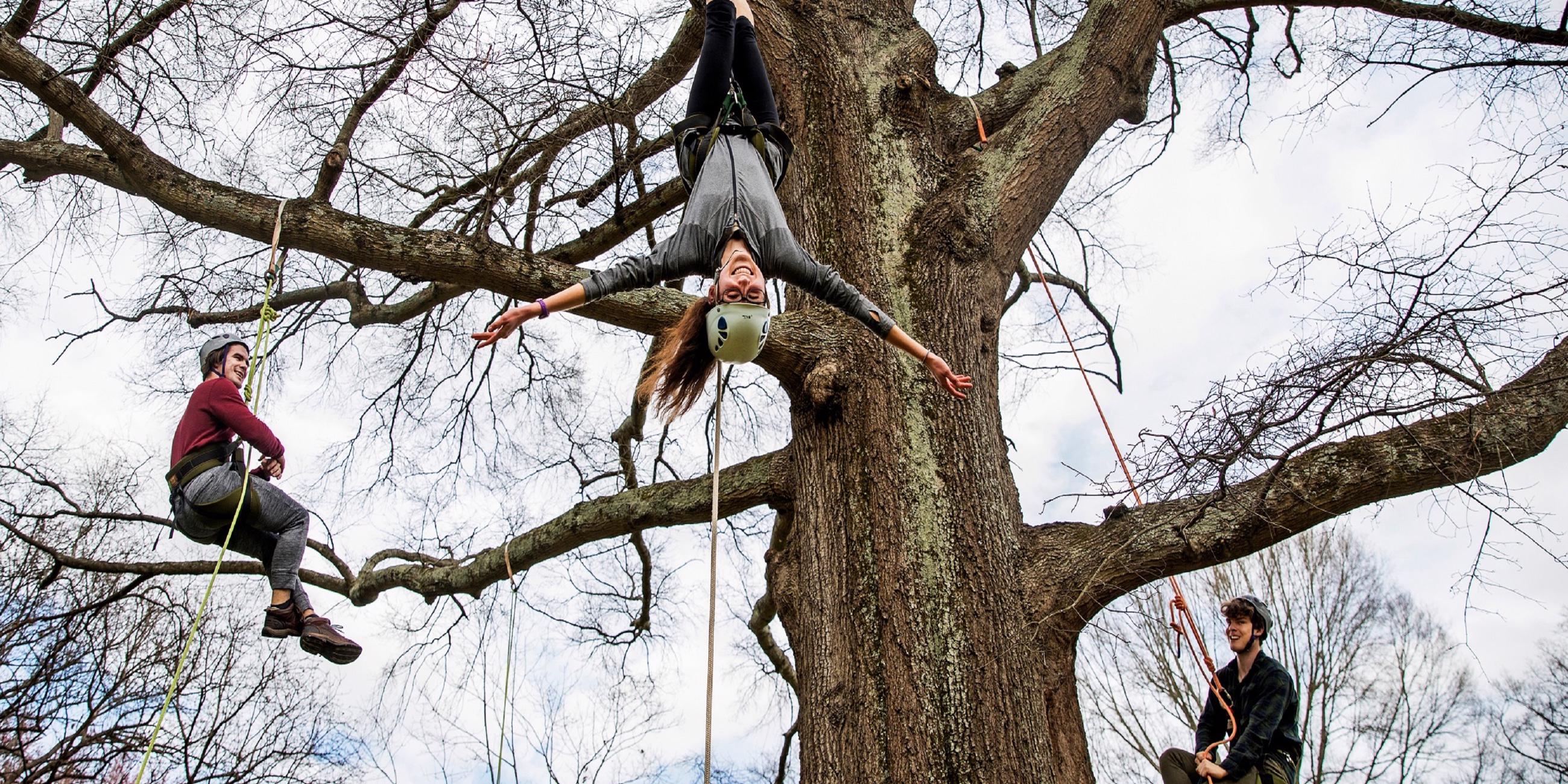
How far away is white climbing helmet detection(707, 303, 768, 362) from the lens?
3.63 meters

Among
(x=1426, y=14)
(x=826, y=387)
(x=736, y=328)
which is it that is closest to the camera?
(x=736, y=328)

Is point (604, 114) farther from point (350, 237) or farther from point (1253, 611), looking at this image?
point (1253, 611)

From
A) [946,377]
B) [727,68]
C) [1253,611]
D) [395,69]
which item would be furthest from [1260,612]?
[395,69]

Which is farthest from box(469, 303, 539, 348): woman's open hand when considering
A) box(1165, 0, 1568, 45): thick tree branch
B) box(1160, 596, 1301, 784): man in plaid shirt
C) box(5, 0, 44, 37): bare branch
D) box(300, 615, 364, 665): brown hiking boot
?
box(1165, 0, 1568, 45): thick tree branch

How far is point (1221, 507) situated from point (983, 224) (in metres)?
1.67

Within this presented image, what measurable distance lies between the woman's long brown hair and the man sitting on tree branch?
153 cm

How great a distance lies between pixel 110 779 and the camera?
7.42m

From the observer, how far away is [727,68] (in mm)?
4414

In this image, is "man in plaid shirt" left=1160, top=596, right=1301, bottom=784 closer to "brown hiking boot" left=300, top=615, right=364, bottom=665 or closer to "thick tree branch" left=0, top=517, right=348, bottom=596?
"brown hiking boot" left=300, top=615, right=364, bottom=665

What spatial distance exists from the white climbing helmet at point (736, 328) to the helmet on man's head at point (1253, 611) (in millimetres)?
2146

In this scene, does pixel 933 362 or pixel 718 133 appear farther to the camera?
pixel 718 133

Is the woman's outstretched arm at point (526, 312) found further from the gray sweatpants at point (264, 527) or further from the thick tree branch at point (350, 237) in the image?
the gray sweatpants at point (264, 527)

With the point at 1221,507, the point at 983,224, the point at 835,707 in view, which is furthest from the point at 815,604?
the point at 983,224

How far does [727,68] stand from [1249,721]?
3401 millimetres
